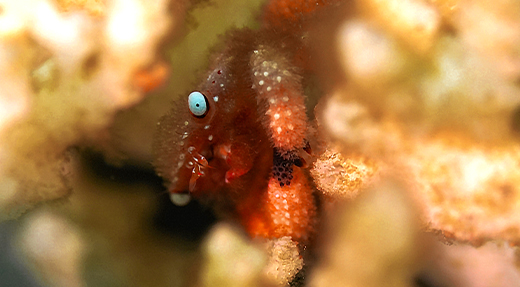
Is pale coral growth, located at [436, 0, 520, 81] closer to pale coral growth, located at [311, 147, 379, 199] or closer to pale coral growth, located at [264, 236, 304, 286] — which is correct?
pale coral growth, located at [311, 147, 379, 199]

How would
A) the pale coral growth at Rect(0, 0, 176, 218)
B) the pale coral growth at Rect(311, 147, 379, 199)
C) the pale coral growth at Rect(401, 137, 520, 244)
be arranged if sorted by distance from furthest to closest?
the pale coral growth at Rect(0, 0, 176, 218)
the pale coral growth at Rect(311, 147, 379, 199)
the pale coral growth at Rect(401, 137, 520, 244)

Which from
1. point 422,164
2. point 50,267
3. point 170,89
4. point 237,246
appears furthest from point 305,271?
point 50,267

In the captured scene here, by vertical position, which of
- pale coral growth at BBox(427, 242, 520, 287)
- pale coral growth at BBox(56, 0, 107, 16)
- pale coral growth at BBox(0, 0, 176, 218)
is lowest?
pale coral growth at BBox(427, 242, 520, 287)

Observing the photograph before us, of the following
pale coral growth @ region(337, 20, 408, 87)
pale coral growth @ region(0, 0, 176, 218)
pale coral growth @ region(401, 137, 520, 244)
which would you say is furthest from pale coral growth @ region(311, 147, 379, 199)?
pale coral growth @ region(0, 0, 176, 218)

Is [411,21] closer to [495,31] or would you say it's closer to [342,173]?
[495,31]

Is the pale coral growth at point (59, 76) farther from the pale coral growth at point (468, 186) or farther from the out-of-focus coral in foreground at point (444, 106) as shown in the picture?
the pale coral growth at point (468, 186)

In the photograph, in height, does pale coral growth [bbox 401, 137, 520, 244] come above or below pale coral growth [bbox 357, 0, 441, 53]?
below
